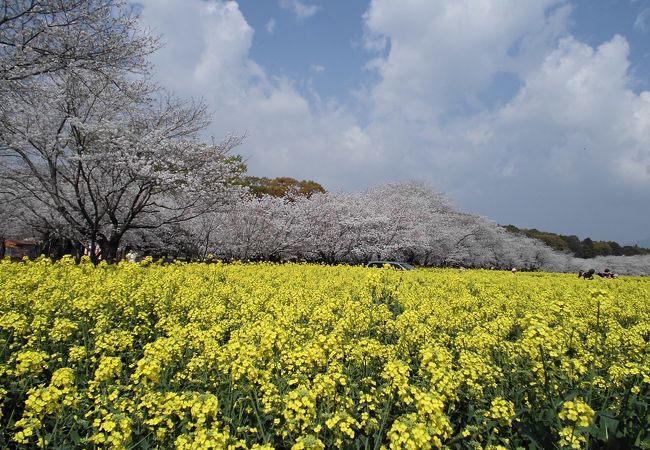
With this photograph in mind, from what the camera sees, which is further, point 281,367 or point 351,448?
point 281,367

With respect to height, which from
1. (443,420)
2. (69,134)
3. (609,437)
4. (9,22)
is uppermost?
(9,22)

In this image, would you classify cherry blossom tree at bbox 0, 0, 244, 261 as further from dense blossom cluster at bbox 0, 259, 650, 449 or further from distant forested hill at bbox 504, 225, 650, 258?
distant forested hill at bbox 504, 225, 650, 258

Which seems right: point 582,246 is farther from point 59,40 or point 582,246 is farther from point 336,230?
point 59,40

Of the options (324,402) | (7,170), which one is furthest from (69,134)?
(324,402)

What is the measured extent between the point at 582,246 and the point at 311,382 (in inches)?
3486

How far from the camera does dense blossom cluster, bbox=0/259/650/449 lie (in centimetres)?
272

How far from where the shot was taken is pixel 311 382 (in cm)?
353

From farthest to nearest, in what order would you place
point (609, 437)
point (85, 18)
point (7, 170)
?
point (7, 170)
point (85, 18)
point (609, 437)

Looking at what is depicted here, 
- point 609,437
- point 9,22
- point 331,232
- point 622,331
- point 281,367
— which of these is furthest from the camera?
point 331,232

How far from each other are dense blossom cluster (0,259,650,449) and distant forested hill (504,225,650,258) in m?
75.0

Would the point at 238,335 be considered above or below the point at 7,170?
below

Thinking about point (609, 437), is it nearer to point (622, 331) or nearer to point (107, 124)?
point (622, 331)

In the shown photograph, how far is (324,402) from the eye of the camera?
306 centimetres

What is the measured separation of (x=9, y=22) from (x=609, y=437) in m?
11.5
